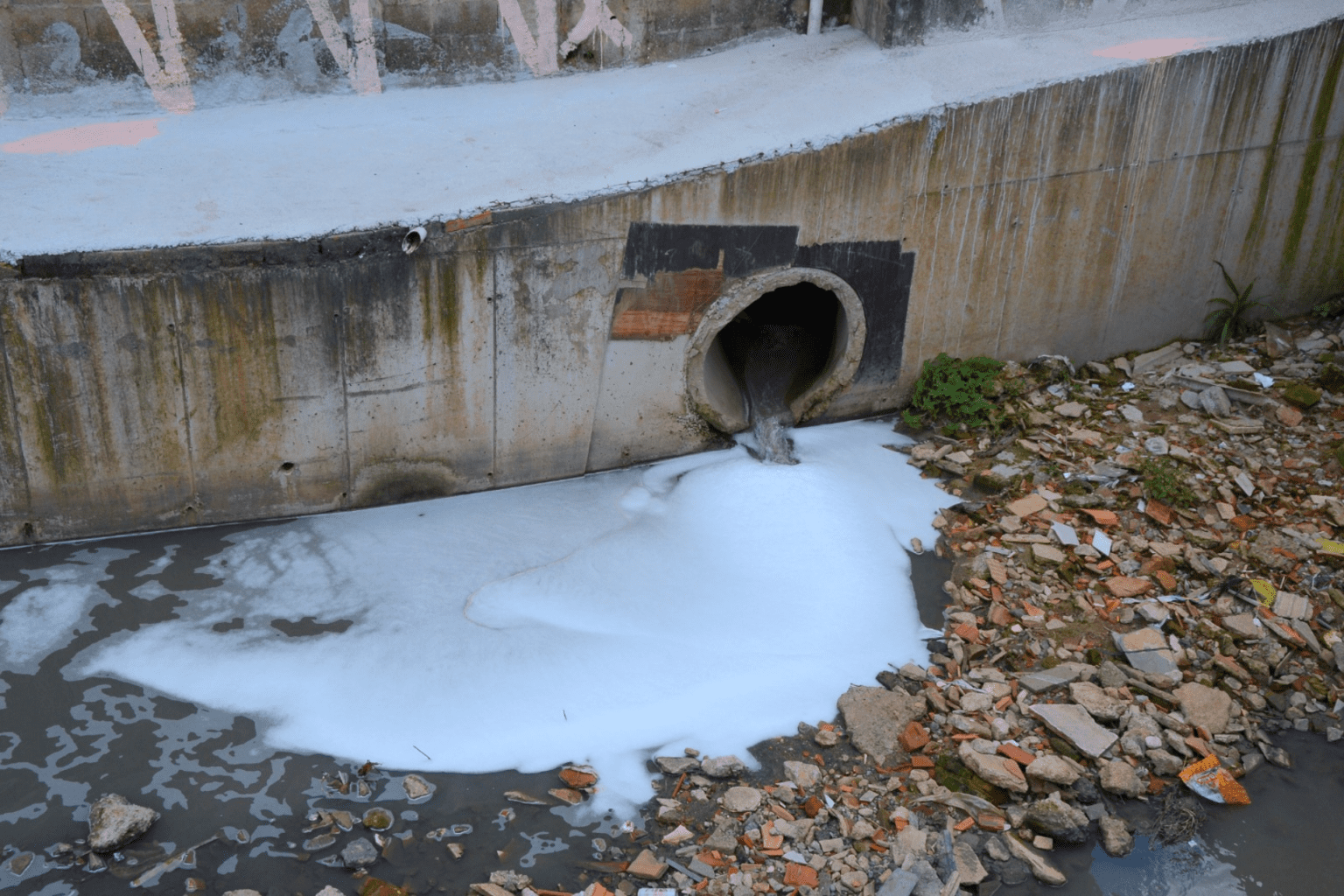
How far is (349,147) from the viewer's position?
292 inches

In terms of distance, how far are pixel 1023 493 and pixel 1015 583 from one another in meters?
0.96

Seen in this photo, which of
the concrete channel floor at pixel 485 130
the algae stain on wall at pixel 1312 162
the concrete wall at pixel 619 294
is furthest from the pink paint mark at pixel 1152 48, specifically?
the algae stain on wall at pixel 1312 162

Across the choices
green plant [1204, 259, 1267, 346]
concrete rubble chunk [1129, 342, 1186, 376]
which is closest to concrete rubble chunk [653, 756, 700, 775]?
concrete rubble chunk [1129, 342, 1186, 376]

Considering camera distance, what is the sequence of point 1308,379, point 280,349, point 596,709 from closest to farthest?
1. point 596,709
2. point 280,349
3. point 1308,379

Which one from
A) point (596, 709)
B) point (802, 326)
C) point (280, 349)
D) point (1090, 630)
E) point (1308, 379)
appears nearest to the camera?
point (596, 709)

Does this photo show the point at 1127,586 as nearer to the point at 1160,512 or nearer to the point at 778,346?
the point at 1160,512

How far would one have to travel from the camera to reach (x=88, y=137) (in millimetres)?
7320

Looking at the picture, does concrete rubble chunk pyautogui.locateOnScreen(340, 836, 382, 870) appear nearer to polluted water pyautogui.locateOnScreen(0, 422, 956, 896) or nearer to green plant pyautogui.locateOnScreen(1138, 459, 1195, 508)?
polluted water pyautogui.locateOnScreen(0, 422, 956, 896)

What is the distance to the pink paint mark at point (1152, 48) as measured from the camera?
26.1ft

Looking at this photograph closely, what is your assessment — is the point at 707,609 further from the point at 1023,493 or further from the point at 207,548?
the point at 207,548

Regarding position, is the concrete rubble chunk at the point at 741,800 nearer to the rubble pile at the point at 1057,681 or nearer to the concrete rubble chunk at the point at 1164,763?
the rubble pile at the point at 1057,681

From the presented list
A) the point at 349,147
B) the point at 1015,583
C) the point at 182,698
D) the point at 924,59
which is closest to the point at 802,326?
the point at 924,59

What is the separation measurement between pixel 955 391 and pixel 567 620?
3.62m

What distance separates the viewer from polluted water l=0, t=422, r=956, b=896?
5043mm
